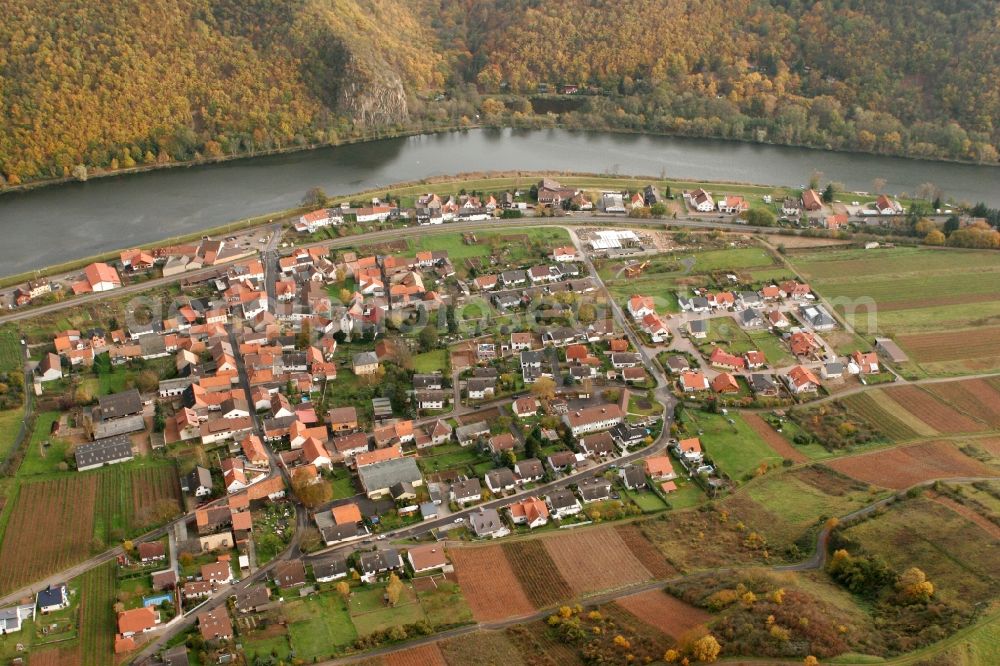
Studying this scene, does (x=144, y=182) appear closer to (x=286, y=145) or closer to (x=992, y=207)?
(x=286, y=145)

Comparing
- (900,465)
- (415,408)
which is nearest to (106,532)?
(415,408)

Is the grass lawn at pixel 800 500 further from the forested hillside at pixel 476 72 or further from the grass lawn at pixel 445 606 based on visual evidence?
the forested hillside at pixel 476 72

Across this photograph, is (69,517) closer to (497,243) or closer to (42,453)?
(42,453)

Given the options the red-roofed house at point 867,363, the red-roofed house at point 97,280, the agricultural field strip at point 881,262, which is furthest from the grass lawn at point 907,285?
the red-roofed house at point 97,280

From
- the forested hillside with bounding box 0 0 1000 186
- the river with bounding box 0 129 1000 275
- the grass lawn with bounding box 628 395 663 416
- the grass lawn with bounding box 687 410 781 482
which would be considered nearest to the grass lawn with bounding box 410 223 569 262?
the river with bounding box 0 129 1000 275

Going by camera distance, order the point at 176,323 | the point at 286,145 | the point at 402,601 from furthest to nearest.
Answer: the point at 286,145
the point at 176,323
the point at 402,601

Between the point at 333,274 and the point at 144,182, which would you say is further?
the point at 144,182

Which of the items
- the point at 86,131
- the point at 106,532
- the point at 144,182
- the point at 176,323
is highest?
the point at 86,131

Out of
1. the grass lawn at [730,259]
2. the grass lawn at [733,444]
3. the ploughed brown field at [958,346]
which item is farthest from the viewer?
A: the grass lawn at [730,259]
